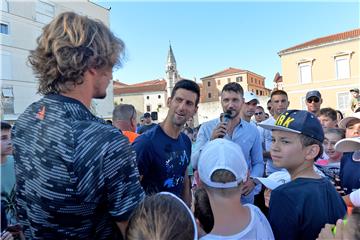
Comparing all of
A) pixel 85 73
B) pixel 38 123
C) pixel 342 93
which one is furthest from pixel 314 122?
pixel 342 93

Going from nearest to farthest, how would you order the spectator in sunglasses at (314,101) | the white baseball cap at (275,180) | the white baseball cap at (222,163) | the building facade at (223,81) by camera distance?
the white baseball cap at (222,163)
the white baseball cap at (275,180)
the spectator in sunglasses at (314,101)
the building facade at (223,81)

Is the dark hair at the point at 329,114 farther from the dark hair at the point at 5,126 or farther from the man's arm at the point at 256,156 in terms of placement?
the dark hair at the point at 5,126

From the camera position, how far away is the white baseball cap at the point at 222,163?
1.81 m

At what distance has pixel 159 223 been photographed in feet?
4.22

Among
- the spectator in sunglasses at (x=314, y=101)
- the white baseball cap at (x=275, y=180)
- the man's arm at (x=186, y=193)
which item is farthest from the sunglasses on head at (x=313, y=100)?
the man's arm at (x=186, y=193)

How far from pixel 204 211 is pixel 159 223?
99cm

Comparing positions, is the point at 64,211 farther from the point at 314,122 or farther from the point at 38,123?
the point at 314,122

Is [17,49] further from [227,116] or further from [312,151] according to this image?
[312,151]

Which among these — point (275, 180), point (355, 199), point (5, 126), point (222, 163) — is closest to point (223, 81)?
point (5, 126)

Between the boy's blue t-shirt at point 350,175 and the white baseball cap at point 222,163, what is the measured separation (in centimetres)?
147

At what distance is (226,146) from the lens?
1907mm

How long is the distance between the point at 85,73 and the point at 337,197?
1585 mm

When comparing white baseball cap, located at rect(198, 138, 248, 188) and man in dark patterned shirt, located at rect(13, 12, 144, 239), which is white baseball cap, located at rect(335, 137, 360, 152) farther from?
man in dark patterned shirt, located at rect(13, 12, 144, 239)

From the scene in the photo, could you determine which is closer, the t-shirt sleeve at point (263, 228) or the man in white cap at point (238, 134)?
the t-shirt sleeve at point (263, 228)
